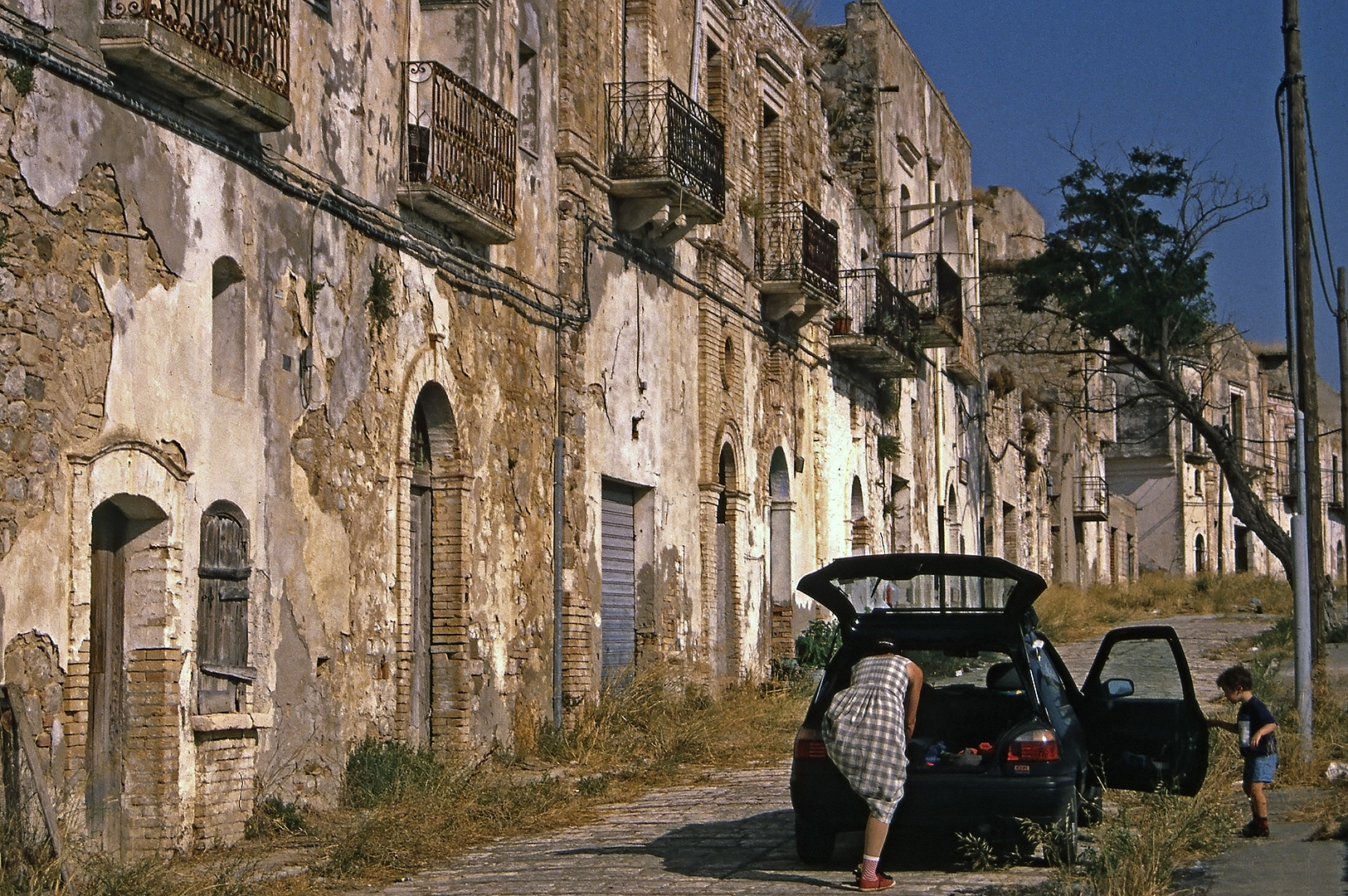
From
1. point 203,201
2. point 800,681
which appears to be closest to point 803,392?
point 800,681

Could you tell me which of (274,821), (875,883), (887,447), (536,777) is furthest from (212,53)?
(887,447)

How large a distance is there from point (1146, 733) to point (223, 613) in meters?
5.62

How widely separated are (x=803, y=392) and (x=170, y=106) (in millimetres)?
14625

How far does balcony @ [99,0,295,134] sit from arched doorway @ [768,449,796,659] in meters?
12.8

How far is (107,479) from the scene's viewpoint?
9.35 metres

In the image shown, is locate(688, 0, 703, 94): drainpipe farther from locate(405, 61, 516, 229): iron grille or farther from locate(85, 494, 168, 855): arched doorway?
locate(85, 494, 168, 855): arched doorway

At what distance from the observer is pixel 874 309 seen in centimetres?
2658

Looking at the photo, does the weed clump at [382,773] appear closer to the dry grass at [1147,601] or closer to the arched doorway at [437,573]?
the arched doorway at [437,573]

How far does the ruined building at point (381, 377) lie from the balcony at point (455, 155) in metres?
0.04

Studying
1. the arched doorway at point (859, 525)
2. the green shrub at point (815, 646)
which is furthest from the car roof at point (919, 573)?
the arched doorway at point (859, 525)

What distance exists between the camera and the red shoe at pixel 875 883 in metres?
8.21

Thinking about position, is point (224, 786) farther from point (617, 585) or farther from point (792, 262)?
point (792, 262)

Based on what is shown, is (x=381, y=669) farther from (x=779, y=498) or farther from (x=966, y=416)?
(x=966, y=416)

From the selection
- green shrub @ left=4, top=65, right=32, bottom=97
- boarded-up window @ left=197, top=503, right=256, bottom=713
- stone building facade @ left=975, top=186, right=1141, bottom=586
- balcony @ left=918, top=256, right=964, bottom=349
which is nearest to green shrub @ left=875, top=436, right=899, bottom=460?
balcony @ left=918, top=256, right=964, bottom=349
